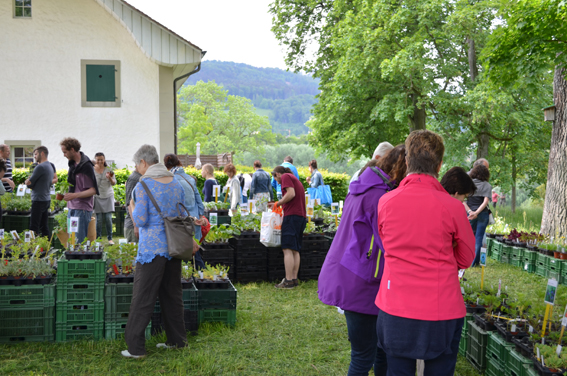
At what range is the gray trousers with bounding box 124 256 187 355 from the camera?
455cm

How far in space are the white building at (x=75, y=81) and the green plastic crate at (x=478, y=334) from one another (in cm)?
1257

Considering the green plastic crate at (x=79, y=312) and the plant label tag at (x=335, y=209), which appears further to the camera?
the plant label tag at (x=335, y=209)

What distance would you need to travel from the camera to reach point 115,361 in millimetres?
4566

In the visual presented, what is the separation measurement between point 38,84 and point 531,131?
16.1 meters

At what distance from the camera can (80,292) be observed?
197 inches

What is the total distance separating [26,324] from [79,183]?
2897 millimetres

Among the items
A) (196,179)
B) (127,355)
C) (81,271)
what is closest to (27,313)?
(81,271)

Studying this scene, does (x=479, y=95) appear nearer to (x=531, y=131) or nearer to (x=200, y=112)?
(x=531, y=131)

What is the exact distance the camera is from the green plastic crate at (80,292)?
4.98 meters

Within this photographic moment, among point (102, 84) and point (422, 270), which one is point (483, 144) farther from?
point (422, 270)

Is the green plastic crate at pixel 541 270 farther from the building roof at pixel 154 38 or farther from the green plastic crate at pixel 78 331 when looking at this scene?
the building roof at pixel 154 38

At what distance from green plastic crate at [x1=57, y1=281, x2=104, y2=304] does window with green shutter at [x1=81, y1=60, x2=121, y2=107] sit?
11707mm

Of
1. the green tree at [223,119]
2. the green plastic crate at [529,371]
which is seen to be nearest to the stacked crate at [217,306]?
the green plastic crate at [529,371]

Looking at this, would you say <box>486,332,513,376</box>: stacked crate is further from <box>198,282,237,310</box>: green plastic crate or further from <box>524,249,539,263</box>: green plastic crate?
<box>524,249,539,263</box>: green plastic crate
